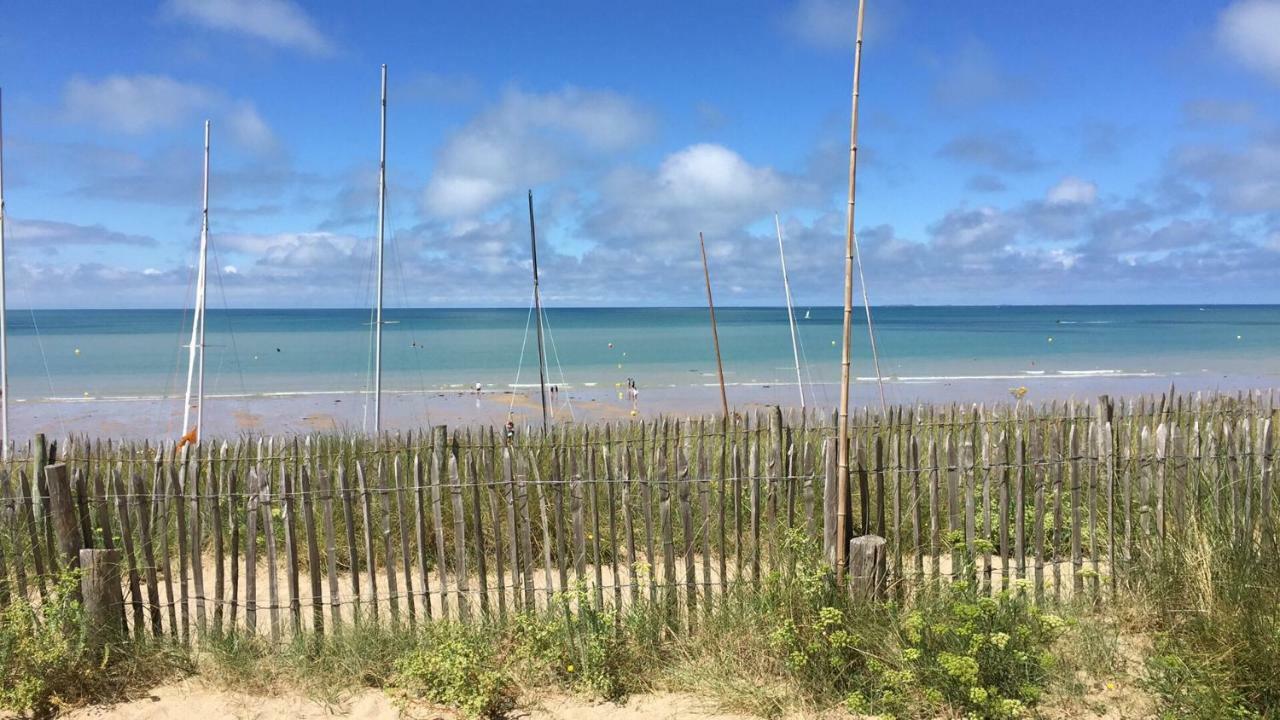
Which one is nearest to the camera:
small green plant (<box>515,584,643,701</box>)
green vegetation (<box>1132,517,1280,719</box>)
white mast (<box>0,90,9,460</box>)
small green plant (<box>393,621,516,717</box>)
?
green vegetation (<box>1132,517,1280,719</box>)

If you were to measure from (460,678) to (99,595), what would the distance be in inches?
86.7

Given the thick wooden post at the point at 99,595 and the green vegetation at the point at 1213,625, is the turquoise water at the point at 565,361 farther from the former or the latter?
the thick wooden post at the point at 99,595

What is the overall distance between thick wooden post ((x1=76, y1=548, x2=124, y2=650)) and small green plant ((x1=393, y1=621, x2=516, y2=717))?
1.71 meters

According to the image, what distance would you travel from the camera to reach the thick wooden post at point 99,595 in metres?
4.38

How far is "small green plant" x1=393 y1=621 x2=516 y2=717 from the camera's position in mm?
3926

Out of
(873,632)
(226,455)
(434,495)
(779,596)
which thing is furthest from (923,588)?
(226,455)

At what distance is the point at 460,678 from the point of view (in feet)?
13.0

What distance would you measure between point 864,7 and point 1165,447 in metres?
3.24

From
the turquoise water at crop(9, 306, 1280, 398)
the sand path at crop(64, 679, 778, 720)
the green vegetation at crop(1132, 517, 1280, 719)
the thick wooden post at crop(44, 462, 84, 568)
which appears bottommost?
the sand path at crop(64, 679, 778, 720)

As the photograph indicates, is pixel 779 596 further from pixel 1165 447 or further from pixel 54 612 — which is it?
pixel 54 612

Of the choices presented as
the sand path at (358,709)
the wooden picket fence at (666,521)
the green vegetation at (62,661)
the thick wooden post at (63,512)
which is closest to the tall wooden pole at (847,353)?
the wooden picket fence at (666,521)

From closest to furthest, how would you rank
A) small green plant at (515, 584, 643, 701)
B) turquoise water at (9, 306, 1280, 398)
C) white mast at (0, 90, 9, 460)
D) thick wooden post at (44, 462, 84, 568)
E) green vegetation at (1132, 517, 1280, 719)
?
green vegetation at (1132, 517, 1280, 719) → small green plant at (515, 584, 643, 701) → thick wooden post at (44, 462, 84, 568) → white mast at (0, 90, 9, 460) → turquoise water at (9, 306, 1280, 398)

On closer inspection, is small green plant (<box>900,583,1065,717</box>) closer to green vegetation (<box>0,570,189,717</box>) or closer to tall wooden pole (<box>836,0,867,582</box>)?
tall wooden pole (<box>836,0,867,582</box>)

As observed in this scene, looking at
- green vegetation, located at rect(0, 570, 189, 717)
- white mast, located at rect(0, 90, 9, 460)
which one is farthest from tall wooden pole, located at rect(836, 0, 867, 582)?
white mast, located at rect(0, 90, 9, 460)
